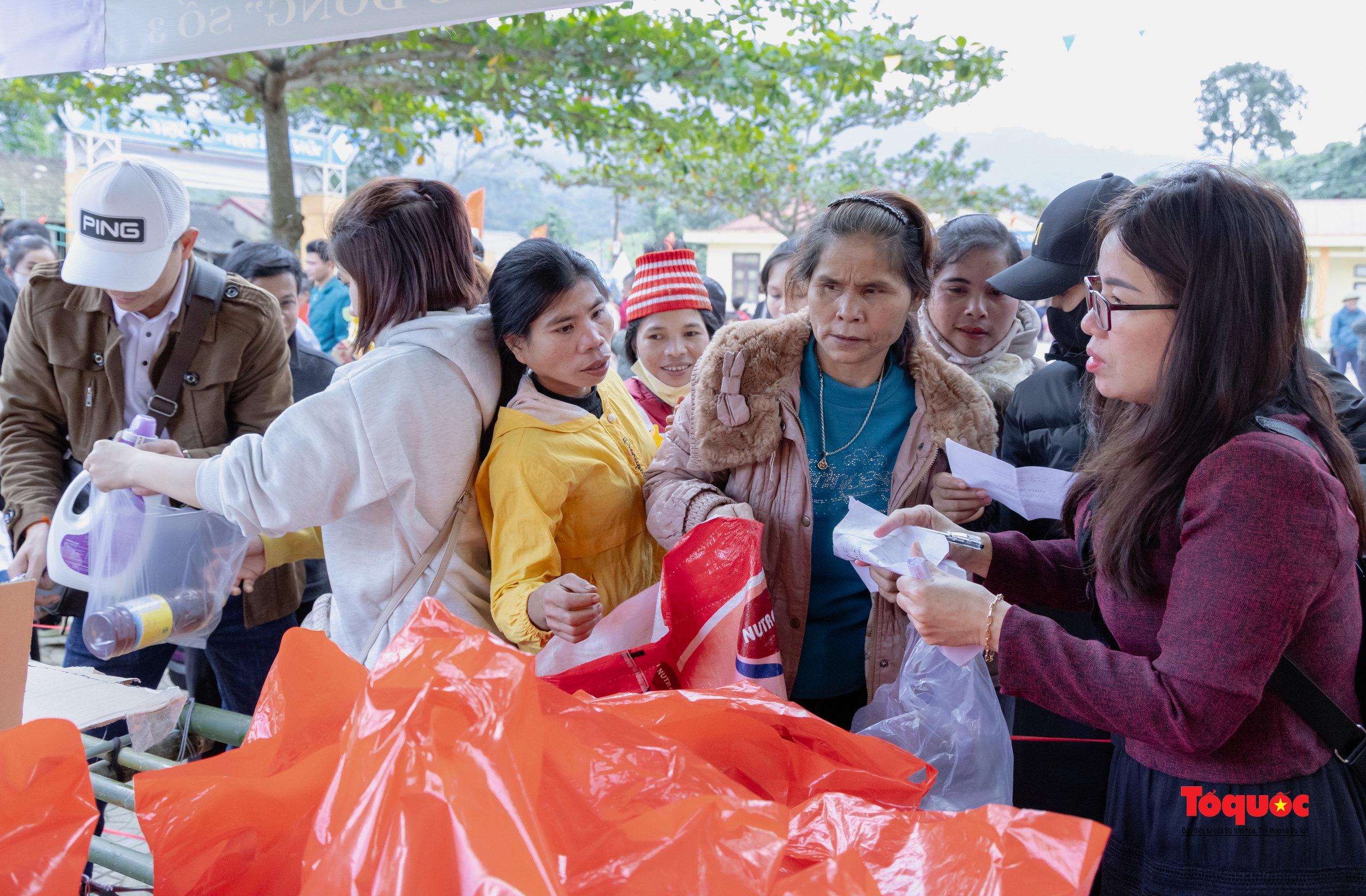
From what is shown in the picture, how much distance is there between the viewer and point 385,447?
4.94 ft

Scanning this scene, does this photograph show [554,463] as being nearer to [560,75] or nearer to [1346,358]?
[560,75]

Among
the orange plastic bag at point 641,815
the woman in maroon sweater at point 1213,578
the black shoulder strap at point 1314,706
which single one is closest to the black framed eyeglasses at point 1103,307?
the woman in maroon sweater at point 1213,578

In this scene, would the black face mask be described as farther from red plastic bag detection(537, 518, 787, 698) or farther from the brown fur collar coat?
red plastic bag detection(537, 518, 787, 698)

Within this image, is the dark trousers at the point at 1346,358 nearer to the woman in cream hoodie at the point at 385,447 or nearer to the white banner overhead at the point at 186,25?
the white banner overhead at the point at 186,25

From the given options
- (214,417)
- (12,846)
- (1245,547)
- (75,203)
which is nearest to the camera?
(12,846)

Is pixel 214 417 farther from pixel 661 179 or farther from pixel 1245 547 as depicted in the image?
pixel 661 179

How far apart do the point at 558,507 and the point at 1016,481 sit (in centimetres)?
76

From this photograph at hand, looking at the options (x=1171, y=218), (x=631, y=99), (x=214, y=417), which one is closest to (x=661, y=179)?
(x=631, y=99)

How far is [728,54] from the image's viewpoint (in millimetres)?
4469

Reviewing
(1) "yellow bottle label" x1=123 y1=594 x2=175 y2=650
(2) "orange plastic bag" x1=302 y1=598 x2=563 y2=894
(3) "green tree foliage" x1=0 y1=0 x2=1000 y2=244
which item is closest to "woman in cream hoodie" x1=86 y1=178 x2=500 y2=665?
(1) "yellow bottle label" x1=123 y1=594 x2=175 y2=650

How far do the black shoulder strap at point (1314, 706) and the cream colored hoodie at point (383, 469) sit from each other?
3.81 ft

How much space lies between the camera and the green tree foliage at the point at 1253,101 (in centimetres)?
1388

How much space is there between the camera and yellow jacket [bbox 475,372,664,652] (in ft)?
4.96

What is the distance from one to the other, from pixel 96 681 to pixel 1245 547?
1772 millimetres
